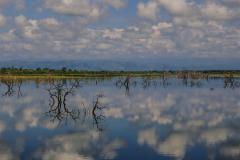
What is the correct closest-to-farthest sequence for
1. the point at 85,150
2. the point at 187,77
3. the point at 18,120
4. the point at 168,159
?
the point at 168,159 → the point at 85,150 → the point at 18,120 → the point at 187,77

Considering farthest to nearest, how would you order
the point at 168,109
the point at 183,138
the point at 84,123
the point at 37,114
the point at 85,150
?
the point at 168,109, the point at 37,114, the point at 84,123, the point at 183,138, the point at 85,150

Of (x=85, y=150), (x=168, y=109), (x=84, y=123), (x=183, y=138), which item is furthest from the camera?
(x=168, y=109)

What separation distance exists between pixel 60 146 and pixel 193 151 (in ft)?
28.1

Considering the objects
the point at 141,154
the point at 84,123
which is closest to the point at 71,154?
the point at 141,154

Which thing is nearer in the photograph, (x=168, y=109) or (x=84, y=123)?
(x=84, y=123)

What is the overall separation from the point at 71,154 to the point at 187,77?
128568mm

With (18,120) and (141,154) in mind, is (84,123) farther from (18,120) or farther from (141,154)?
(141,154)

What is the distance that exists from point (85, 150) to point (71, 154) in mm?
1439

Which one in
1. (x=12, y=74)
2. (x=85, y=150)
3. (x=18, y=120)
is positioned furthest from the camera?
(x=12, y=74)

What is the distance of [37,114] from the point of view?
50.4 metres

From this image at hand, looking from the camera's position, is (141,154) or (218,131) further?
(218,131)

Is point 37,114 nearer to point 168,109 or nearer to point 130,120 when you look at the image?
point 130,120

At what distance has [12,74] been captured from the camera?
145250 mm

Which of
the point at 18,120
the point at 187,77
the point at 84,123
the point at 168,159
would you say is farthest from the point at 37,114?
the point at 187,77
